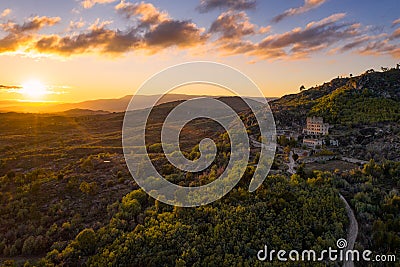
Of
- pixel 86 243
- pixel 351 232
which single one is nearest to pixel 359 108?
pixel 351 232

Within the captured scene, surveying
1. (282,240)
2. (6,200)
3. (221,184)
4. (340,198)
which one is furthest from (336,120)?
(6,200)

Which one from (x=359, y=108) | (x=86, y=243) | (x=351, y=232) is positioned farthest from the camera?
(x=359, y=108)

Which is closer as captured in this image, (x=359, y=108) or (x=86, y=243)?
(x=86, y=243)

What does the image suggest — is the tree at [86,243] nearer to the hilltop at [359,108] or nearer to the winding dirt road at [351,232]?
the winding dirt road at [351,232]

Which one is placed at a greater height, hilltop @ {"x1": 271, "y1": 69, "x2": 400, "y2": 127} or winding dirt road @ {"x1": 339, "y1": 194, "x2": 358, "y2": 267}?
hilltop @ {"x1": 271, "y1": 69, "x2": 400, "y2": 127}

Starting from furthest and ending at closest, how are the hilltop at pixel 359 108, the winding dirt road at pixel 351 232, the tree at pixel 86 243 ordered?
the hilltop at pixel 359 108
the tree at pixel 86 243
the winding dirt road at pixel 351 232

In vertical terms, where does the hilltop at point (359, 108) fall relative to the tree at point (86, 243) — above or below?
above

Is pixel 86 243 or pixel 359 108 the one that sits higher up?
pixel 359 108

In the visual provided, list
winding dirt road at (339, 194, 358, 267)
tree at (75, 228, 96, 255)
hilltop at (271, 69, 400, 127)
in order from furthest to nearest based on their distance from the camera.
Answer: hilltop at (271, 69, 400, 127)
tree at (75, 228, 96, 255)
winding dirt road at (339, 194, 358, 267)

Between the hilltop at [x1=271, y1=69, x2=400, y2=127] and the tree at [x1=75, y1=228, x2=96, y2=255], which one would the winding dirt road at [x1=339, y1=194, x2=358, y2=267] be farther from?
the hilltop at [x1=271, y1=69, x2=400, y2=127]

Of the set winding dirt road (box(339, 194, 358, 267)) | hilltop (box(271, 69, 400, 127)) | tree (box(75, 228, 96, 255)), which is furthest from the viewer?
hilltop (box(271, 69, 400, 127))

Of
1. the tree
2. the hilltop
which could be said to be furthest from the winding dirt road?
the hilltop

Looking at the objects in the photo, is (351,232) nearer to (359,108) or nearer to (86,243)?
(86,243)

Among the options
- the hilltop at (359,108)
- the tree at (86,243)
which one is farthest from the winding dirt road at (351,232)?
the hilltop at (359,108)
